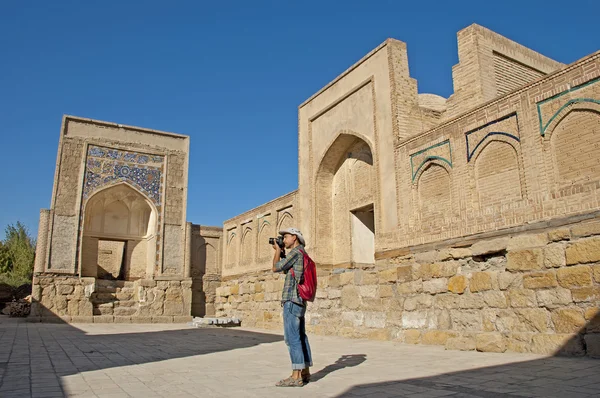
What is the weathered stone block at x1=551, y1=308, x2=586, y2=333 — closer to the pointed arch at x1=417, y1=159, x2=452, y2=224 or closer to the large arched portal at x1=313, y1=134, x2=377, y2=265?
the pointed arch at x1=417, y1=159, x2=452, y2=224

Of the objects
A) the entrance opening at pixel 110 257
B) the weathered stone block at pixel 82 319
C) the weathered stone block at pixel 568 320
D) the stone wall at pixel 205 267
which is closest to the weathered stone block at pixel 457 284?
the weathered stone block at pixel 568 320

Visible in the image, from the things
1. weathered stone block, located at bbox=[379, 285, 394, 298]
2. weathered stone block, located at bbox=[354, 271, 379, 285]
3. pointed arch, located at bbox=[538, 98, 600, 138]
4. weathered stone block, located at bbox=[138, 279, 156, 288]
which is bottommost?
weathered stone block, located at bbox=[379, 285, 394, 298]

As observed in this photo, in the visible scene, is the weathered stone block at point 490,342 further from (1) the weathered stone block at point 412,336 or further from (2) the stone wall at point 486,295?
(1) the weathered stone block at point 412,336

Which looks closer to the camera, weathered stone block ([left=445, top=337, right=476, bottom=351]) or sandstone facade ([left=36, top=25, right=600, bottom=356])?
sandstone facade ([left=36, top=25, right=600, bottom=356])

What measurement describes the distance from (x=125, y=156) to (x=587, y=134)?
16.1 meters

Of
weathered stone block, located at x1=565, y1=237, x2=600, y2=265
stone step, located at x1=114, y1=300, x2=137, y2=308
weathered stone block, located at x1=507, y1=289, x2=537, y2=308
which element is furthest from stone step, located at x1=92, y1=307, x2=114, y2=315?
weathered stone block, located at x1=565, y1=237, x2=600, y2=265

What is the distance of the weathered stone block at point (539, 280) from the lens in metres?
6.48

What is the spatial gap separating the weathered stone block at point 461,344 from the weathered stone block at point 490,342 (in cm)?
11

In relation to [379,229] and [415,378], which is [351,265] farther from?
[415,378]

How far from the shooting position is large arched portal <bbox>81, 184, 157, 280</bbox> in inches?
737

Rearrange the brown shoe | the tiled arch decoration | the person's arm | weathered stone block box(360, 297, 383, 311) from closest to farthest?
the brown shoe < the person's arm < weathered stone block box(360, 297, 383, 311) < the tiled arch decoration

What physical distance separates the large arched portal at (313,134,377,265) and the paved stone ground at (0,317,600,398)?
5.35 metres

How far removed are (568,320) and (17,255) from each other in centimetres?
3112

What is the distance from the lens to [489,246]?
24.7ft
